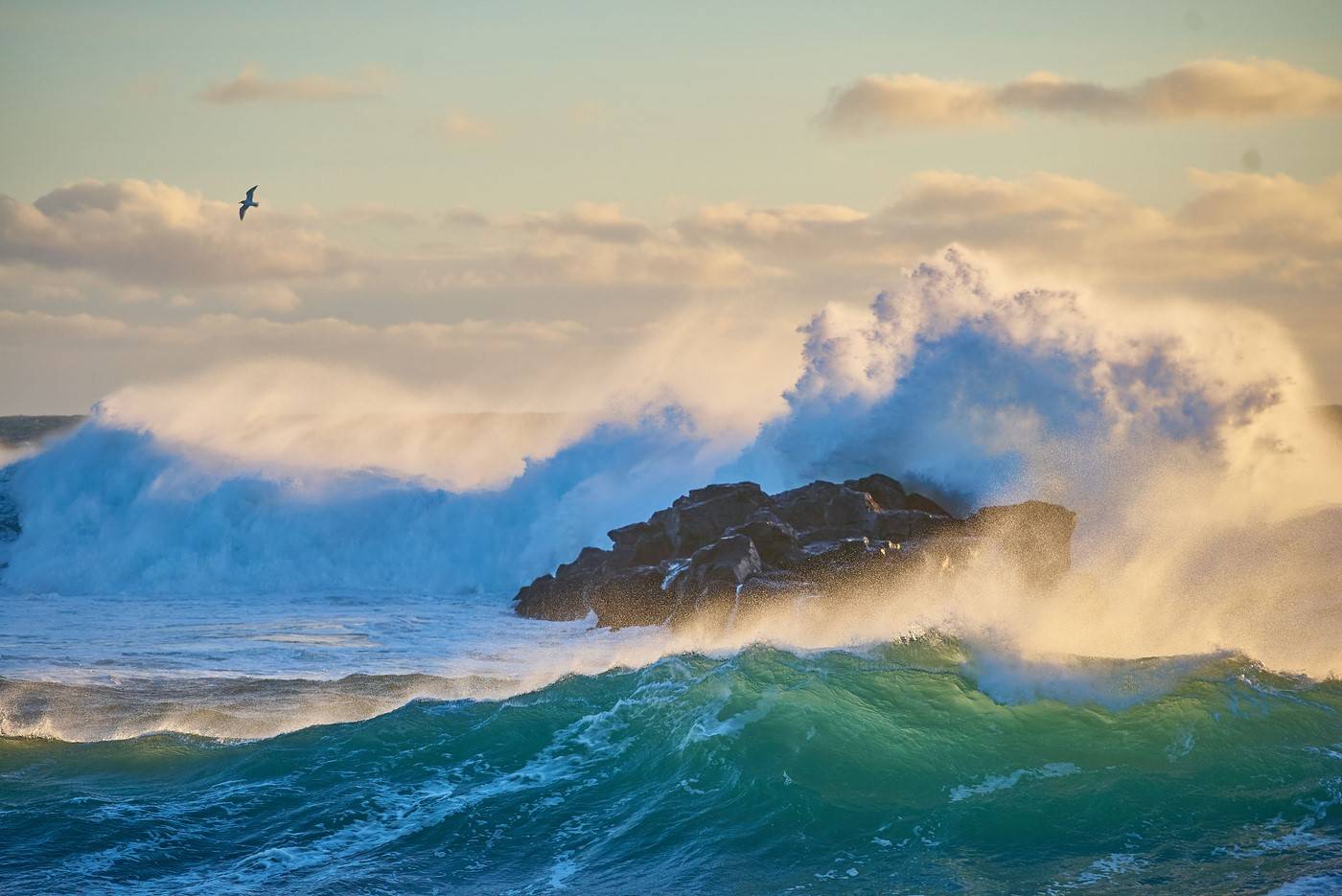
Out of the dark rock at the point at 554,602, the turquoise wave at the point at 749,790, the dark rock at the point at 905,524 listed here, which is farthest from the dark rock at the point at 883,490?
the turquoise wave at the point at 749,790

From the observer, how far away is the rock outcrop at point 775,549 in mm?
21922

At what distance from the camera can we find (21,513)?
119 ft

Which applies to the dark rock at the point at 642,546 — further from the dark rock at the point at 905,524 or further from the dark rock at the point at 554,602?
the dark rock at the point at 905,524

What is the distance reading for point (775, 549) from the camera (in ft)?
75.4

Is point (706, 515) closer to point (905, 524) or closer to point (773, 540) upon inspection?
point (773, 540)

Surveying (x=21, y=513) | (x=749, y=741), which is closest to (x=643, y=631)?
(x=749, y=741)

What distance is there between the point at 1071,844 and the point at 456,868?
4.64 meters

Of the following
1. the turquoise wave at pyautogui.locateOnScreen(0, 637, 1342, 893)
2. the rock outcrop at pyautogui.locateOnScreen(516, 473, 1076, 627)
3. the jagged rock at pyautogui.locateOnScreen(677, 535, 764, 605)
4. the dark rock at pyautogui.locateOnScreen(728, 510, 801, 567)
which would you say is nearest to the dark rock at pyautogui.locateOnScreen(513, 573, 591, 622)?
the rock outcrop at pyautogui.locateOnScreen(516, 473, 1076, 627)

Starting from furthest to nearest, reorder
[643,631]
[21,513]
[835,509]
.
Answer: [21,513] → [835,509] → [643,631]

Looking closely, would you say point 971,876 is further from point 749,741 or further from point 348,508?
point 348,508

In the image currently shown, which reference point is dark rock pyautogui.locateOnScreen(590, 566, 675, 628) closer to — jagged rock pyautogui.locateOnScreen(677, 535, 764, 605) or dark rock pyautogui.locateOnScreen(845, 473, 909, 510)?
jagged rock pyautogui.locateOnScreen(677, 535, 764, 605)

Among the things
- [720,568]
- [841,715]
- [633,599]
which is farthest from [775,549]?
[841,715]

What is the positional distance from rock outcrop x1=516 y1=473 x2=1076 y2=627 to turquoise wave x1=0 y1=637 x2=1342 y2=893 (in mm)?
7263

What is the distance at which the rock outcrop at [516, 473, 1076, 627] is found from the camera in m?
21.9
